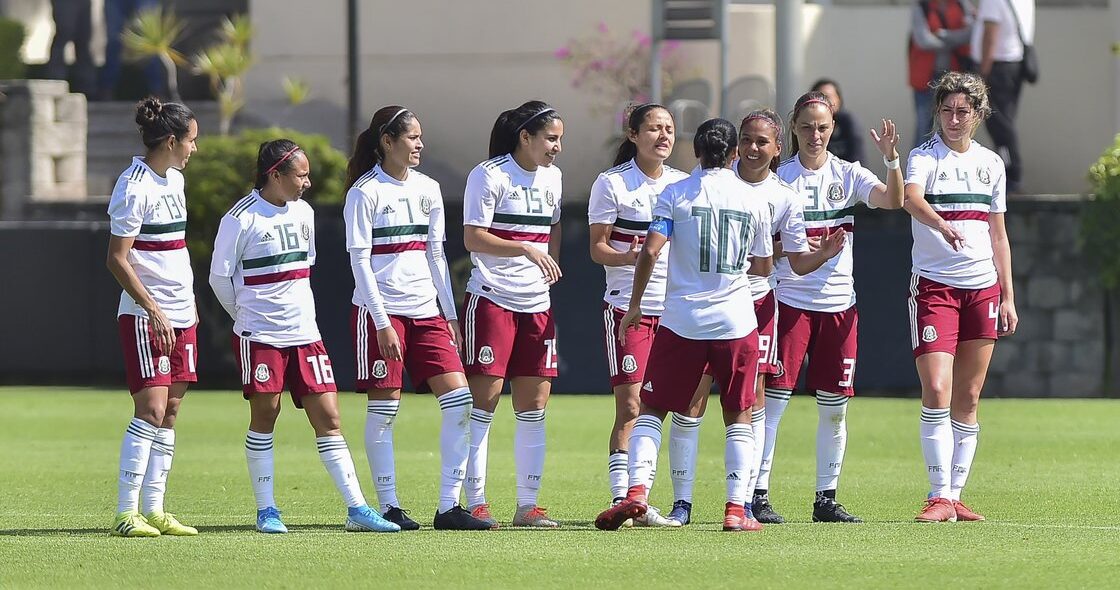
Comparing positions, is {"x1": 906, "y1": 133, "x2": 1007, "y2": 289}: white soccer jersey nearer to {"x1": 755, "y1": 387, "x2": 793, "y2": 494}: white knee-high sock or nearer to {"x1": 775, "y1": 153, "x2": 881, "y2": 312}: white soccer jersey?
{"x1": 775, "y1": 153, "x2": 881, "y2": 312}: white soccer jersey

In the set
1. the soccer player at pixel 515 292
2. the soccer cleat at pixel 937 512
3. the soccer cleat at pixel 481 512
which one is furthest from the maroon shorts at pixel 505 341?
the soccer cleat at pixel 937 512

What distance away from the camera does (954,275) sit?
360 inches

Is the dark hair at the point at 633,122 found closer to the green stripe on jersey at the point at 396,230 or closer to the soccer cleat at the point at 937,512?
the green stripe on jersey at the point at 396,230

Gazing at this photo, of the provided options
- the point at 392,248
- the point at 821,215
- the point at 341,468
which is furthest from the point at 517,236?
the point at 821,215

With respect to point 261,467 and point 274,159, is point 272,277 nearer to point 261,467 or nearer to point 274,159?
point 274,159

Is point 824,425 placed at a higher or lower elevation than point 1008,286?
lower

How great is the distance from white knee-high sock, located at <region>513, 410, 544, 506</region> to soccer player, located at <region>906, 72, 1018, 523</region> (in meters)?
1.91

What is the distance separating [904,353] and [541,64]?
24.3ft

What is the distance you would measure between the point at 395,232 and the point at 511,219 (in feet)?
1.86

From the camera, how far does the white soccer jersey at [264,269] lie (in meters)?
8.59

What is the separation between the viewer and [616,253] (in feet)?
29.3

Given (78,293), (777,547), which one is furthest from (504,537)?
(78,293)

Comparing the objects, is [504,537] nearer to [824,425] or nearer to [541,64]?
[824,425]

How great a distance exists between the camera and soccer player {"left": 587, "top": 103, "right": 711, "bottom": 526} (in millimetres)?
9016
